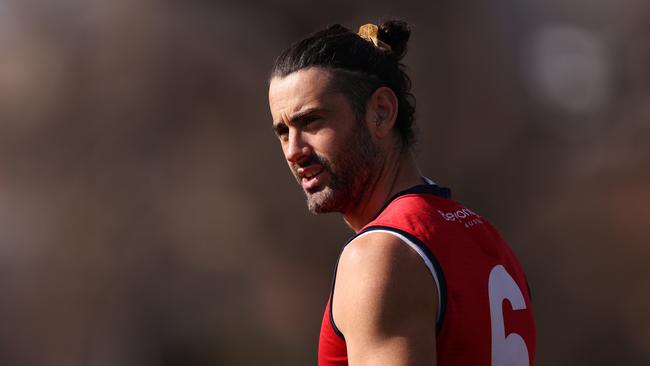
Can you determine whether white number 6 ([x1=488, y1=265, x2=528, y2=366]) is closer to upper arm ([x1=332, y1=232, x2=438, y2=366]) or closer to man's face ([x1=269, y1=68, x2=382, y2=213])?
upper arm ([x1=332, y1=232, x2=438, y2=366])

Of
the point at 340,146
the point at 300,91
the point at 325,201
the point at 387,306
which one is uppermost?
the point at 300,91

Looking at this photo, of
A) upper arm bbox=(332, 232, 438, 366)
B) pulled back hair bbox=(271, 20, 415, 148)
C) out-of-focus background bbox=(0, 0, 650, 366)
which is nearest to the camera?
upper arm bbox=(332, 232, 438, 366)

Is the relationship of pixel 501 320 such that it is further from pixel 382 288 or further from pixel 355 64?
pixel 355 64

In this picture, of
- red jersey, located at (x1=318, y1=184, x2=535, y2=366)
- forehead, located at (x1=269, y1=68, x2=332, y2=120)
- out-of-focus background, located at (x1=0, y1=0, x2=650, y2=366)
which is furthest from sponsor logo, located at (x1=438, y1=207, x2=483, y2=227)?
out-of-focus background, located at (x1=0, y1=0, x2=650, y2=366)

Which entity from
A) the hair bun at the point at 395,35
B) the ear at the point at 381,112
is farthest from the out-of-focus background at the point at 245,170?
the ear at the point at 381,112

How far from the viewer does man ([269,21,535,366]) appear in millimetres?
1195

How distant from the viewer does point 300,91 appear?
160 cm

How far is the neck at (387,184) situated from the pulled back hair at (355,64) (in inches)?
2.7

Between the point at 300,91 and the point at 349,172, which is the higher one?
the point at 300,91

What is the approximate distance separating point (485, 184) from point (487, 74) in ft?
2.30

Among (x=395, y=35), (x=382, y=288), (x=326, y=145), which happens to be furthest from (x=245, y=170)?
(x=382, y=288)

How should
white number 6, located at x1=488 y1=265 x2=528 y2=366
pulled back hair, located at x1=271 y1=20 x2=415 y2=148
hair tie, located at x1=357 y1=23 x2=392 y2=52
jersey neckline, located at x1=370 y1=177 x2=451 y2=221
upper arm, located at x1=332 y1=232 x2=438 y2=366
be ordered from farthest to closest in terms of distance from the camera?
hair tie, located at x1=357 y1=23 x2=392 y2=52 < pulled back hair, located at x1=271 y1=20 x2=415 y2=148 < jersey neckline, located at x1=370 y1=177 x2=451 y2=221 < white number 6, located at x1=488 y1=265 x2=528 y2=366 < upper arm, located at x1=332 y1=232 x2=438 y2=366

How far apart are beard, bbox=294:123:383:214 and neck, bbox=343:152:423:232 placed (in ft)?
0.05

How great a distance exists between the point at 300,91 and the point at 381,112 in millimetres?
184
